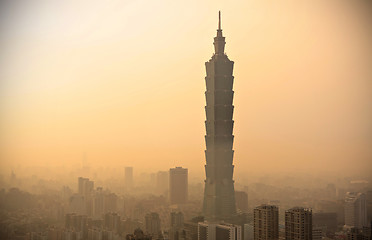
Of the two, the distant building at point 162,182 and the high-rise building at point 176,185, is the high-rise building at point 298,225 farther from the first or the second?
the distant building at point 162,182

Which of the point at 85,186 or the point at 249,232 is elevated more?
the point at 85,186

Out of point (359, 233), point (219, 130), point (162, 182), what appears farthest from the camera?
point (219, 130)

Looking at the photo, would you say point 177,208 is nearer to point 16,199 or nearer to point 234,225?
point 234,225

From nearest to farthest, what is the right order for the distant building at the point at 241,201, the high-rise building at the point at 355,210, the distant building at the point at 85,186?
1. the high-rise building at the point at 355,210
2. the distant building at the point at 85,186
3. the distant building at the point at 241,201

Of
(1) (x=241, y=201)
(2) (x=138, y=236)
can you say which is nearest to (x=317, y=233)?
(1) (x=241, y=201)

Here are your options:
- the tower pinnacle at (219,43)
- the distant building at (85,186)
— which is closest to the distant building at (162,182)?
the distant building at (85,186)

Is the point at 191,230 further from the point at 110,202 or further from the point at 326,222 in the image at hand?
the point at 326,222
